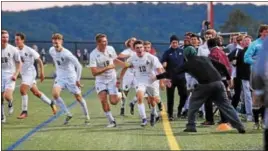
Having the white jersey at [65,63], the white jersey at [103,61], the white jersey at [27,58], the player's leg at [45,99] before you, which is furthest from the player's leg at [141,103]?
the white jersey at [27,58]

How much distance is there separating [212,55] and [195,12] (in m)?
123

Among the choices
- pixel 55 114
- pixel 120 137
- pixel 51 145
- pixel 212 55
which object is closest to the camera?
pixel 51 145

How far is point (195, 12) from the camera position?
455ft

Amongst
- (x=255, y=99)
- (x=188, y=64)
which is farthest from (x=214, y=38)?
(x=255, y=99)

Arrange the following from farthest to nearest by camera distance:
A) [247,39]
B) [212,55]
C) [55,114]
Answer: [55,114], [247,39], [212,55]

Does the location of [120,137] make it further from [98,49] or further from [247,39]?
[247,39]

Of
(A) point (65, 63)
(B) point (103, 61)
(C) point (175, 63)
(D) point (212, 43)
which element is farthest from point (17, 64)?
(D) point (212, 43)

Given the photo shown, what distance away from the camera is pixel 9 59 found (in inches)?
705

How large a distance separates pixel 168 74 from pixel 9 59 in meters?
4.18

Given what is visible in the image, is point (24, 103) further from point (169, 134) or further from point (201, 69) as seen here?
point (201, 69)

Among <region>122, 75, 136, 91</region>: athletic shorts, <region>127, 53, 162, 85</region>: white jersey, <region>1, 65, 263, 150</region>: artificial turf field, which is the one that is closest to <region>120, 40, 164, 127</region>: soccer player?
<region>127, 53, 162, 85</region>: white jersey

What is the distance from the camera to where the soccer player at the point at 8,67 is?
699 inches

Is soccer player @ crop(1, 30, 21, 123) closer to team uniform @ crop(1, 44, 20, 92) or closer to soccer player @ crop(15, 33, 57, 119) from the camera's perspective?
team uniform @ crop(1, 44, 20, 92)

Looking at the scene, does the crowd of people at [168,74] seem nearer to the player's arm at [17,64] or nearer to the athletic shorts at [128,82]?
the player's arm at [17,64]
